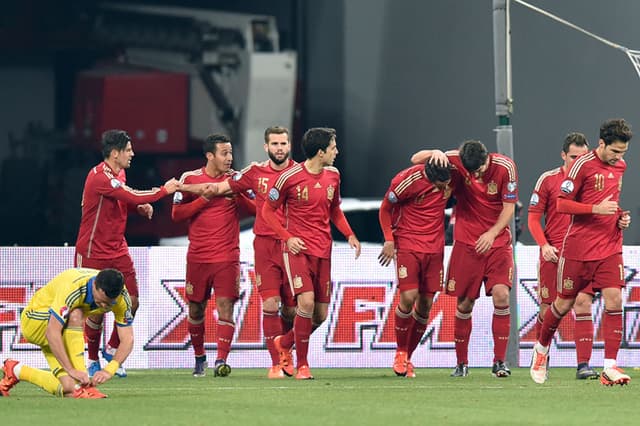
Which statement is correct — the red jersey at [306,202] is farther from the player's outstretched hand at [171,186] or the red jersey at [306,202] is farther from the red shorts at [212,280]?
the red shorts at [212,280]

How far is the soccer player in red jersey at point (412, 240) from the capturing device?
13891mm

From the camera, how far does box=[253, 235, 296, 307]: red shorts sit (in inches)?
549

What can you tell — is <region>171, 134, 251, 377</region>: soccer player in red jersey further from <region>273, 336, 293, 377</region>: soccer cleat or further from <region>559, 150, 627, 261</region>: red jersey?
<region>559, 150, 627, 261</region>: red jersey

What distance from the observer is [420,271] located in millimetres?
14000

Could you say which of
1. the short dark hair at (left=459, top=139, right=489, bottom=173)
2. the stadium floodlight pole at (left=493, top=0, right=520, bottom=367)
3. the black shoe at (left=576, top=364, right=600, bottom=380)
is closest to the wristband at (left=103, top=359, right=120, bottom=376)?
the short dark hair at (left=459, top=139, right=489, bottom=173)

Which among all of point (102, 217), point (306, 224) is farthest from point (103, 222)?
point (306, 224)

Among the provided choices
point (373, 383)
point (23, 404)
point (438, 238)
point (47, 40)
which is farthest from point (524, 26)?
point (23, 404)

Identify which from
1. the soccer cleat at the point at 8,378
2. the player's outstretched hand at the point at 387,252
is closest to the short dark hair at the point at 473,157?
the player's outstretched hand at the point at 387,252

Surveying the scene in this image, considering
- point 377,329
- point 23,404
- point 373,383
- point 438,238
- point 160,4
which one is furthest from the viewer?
point 160,4

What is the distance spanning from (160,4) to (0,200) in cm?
317

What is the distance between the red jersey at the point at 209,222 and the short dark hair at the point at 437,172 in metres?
1.77

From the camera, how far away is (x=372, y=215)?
21.0 m

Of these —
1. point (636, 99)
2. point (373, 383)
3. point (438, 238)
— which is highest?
point (636, 99)

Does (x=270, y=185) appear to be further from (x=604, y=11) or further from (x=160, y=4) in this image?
(x=604, y=11)
